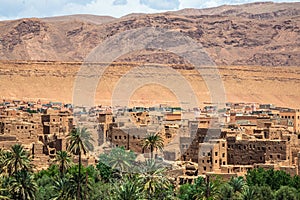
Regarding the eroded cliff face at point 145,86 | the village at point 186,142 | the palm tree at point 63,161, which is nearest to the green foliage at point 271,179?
the village at point 186,142

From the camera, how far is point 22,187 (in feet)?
112

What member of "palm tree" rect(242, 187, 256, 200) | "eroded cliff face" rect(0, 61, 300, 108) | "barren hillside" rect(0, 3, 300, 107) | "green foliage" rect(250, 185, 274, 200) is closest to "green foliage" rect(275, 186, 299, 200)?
"green foliage" rect(250, 185, 274, 200)

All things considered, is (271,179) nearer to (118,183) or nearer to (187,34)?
(118,183)

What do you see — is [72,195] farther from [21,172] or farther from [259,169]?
[259,169]

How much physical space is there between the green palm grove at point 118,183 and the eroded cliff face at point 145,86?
72023 millimetres

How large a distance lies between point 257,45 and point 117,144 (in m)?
148

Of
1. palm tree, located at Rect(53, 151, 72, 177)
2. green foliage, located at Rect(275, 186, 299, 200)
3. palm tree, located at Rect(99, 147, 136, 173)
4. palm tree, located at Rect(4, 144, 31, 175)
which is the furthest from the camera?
palm tree, located at Rect(99, 147, 136, 173)

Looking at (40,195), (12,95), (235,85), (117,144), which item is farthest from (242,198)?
(235,85)

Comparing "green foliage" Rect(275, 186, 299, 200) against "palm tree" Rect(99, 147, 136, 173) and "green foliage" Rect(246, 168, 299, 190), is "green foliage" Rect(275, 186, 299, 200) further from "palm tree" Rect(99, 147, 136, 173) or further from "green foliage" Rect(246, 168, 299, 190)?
"palm tree" Rect(99, 147, 136, 173)

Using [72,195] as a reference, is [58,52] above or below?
above

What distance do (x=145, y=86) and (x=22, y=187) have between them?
96561mm

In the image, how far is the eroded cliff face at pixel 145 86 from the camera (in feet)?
399

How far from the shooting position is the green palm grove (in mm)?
33438

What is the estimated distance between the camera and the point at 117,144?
165 ft
